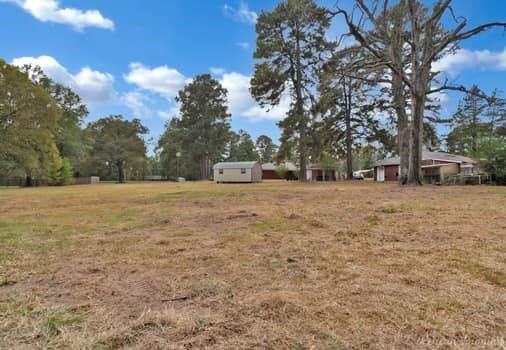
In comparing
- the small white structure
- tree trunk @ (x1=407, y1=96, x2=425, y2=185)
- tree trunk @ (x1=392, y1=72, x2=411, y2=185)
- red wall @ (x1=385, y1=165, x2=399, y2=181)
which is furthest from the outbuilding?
tree trunk @ (x1=407, y1=96, x2=425, y2=185)

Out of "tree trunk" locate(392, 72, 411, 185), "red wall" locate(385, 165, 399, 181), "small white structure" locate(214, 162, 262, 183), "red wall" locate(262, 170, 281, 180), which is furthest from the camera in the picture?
"red wall" locate(262, 170, 281, 180)

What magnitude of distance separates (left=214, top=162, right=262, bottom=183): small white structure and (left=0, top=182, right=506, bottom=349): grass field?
21965mm

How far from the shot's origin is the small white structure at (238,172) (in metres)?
27.1

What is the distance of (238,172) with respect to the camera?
1077 inches

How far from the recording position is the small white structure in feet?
88.8

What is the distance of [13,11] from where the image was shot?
39.8 feet

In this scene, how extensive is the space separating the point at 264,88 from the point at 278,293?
2312 centimetres

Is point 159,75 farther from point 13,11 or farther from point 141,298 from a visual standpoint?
point 141,298

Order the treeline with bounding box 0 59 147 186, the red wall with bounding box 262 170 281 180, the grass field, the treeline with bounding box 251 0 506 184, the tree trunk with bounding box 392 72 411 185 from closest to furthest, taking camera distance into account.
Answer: the grass field → the treeline with bounding box 251 0 506 184 → the tree trunk with bounding box 392 72 411 185 → the treeline with bounding box 0 59 147 186 → the red wall with bounding box 262 170 281 180

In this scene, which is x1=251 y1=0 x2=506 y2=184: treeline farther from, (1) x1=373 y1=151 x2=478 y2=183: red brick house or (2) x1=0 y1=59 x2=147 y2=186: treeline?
(2) x1=0 y1=59 x2=147 y2=186: treeline

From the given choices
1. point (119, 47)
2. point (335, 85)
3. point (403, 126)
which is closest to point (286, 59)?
point (335, 85)

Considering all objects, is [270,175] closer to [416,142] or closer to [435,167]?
[435,167]

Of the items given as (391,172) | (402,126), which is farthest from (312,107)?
(391,172)

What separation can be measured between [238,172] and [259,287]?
24978mm
